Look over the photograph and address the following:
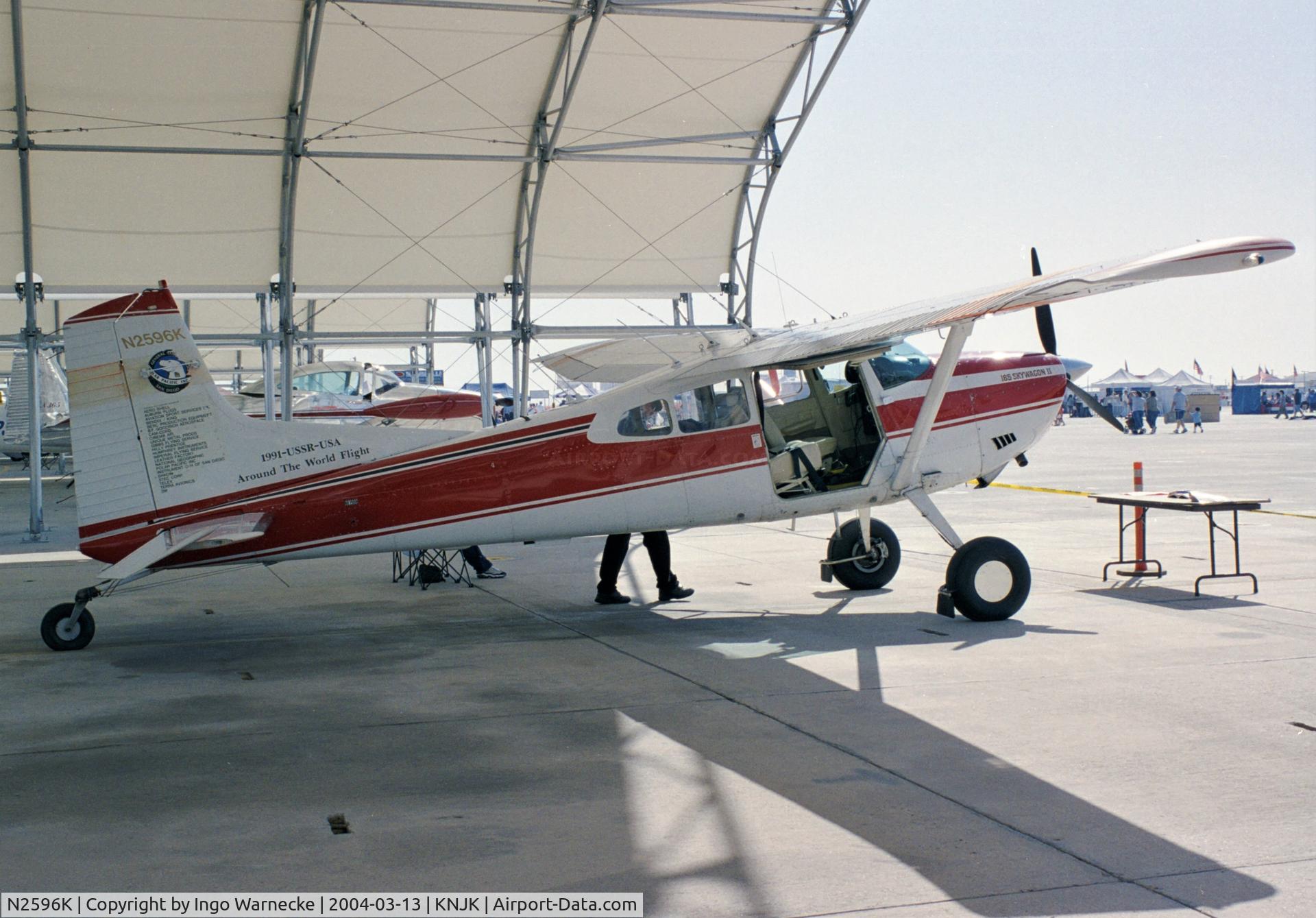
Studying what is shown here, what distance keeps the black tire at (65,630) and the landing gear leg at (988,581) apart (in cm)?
659

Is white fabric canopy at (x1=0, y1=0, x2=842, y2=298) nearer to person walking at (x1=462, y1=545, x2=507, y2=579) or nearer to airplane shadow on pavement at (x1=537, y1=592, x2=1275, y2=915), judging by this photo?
person walking at (x1=462, y1=545, x2=507, y2=579)

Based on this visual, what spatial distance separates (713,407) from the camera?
9.96 meters

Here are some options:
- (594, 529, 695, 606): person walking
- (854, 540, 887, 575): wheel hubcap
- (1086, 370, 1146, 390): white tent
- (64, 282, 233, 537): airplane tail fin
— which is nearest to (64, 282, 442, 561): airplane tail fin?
(64, 282, 233, 537): airplane tail fin

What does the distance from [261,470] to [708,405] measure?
3558 mm

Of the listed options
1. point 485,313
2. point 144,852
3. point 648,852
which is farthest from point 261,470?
point 485,313

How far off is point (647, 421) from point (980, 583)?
2948 millimetres

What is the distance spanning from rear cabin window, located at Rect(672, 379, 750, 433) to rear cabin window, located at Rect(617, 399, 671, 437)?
4.2 inches

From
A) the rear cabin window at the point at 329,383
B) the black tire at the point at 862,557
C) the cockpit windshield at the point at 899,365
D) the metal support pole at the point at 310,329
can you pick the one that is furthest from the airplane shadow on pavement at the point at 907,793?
the rear cabin window at the point at 329,383

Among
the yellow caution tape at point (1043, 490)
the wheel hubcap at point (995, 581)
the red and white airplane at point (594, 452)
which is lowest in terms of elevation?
the wheel hubcap at point (995, 581)

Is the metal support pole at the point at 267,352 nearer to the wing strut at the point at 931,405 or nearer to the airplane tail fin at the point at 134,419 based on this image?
the airplane tail fin at the point at 134,419

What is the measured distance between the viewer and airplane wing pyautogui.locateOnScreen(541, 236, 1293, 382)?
22.9 feet

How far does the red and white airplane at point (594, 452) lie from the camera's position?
8.71m

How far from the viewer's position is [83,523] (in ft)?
28.7

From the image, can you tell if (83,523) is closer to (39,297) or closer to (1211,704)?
(1211,704)
